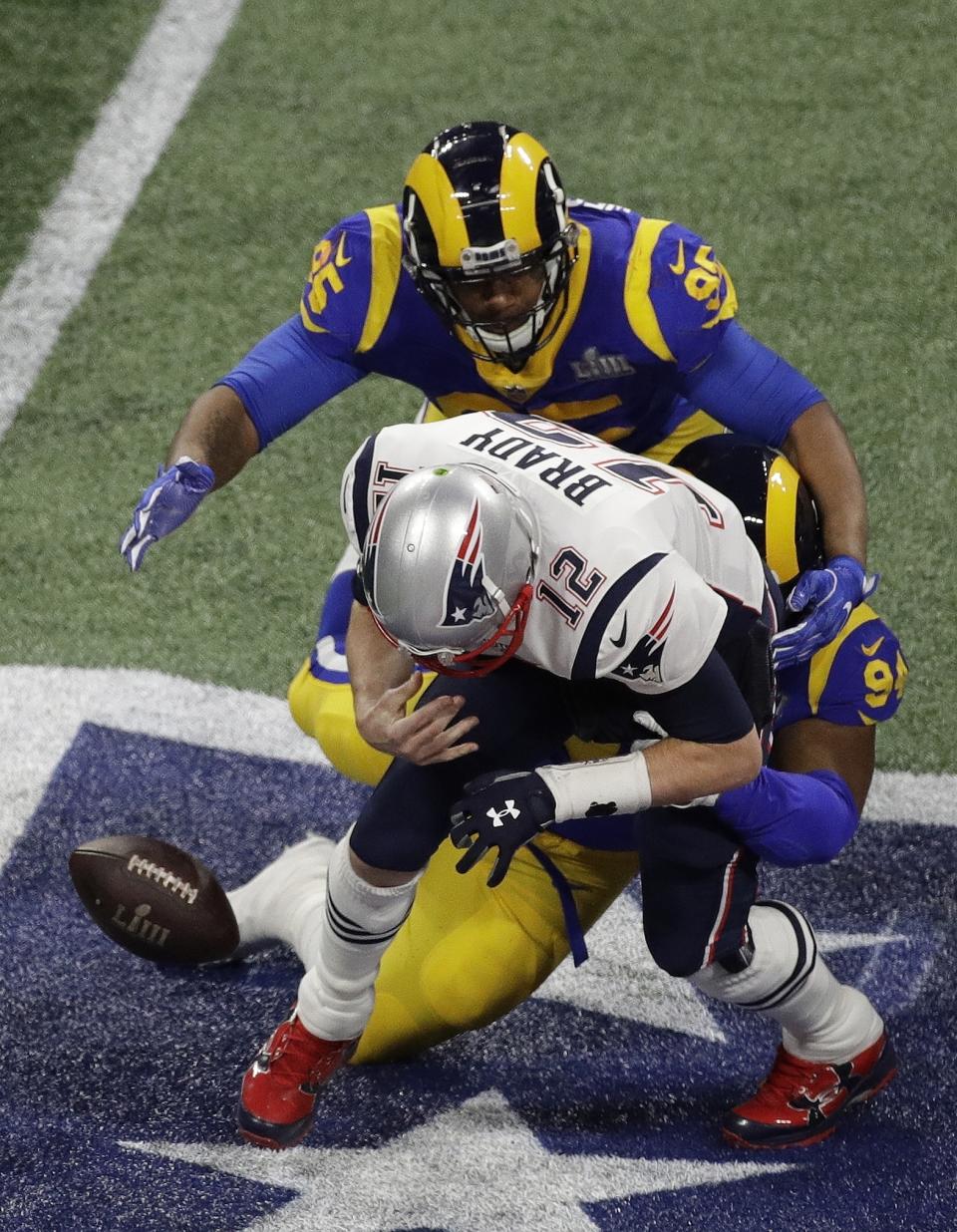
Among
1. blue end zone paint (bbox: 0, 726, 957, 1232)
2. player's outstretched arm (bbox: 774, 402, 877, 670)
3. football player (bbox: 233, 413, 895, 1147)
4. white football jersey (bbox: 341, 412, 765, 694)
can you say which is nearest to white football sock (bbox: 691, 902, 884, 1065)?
football player (bbox: 233, 413, 895, 1147)

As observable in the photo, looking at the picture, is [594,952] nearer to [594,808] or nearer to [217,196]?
[594,808]

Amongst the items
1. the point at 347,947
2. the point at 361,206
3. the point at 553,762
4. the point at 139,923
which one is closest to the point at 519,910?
the point at 553,762

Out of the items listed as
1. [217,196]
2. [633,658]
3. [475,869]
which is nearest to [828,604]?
[633,658]

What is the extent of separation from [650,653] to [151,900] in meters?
1.17

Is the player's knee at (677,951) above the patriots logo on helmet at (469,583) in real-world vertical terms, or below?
below

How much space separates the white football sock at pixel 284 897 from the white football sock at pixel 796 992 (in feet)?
2.43

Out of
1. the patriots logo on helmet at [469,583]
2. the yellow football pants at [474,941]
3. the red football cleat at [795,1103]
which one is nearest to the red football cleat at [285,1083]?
the yellow football pants at [474,941]

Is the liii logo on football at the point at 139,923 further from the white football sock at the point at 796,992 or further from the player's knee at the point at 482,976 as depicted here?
the white football sock at the point at 796,992

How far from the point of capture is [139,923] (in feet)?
10.3

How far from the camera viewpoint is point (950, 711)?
3920mm

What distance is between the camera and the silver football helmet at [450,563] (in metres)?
2.35

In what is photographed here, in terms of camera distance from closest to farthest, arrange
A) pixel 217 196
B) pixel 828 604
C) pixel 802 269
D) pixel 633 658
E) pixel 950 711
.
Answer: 1. pixel 633 658
2. pixel 828 604
3. pixel 950 711
4. pixel 802 269
5. pixel 217 196

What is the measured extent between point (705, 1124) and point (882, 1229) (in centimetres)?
35

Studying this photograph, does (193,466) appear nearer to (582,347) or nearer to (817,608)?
(582,347)
